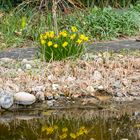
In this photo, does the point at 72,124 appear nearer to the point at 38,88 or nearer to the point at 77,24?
the point at 38,88

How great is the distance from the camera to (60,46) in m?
7.20

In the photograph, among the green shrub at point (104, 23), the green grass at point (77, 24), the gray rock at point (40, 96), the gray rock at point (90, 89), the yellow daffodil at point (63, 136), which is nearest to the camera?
the yellow daffodil at point (63, 136)

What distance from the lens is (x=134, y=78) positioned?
6.82 m

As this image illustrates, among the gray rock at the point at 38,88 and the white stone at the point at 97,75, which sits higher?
the white stone at the point at 97,75

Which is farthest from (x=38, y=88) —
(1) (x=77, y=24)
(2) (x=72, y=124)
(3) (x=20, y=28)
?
(1) (x=77, y=24)

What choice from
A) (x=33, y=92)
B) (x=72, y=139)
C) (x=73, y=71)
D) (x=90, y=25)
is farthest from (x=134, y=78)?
(x=90, y=25)

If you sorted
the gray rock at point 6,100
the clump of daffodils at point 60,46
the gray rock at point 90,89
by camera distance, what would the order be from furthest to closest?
the clump of daffodils at point 60,46, the gray rock at point 90,89, the gray rock at point 6,100

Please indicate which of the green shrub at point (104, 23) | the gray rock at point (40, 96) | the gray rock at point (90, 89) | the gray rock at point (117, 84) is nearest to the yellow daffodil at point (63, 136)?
the gray rock at point (40, 96)

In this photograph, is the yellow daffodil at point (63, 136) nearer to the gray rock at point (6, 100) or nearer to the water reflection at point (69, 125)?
the water reflection at point (69, 125)

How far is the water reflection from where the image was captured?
520 centimetres

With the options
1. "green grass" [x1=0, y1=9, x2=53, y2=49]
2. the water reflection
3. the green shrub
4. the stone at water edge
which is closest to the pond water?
the water reflection

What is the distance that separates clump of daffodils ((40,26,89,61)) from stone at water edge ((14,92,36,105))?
41.2 inches

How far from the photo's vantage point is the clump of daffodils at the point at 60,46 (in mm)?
7199

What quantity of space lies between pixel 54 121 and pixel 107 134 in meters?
0.81
